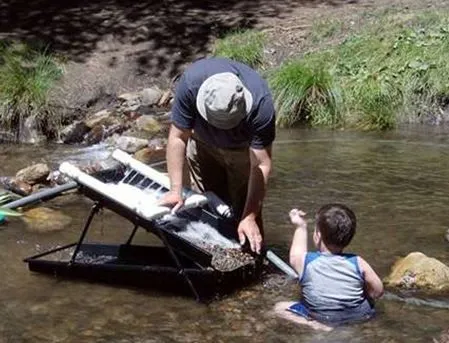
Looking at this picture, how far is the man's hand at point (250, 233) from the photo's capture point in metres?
4.96

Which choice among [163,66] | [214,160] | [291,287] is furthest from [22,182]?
[163,66]

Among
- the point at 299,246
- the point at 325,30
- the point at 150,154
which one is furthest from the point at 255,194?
the point at 325,30

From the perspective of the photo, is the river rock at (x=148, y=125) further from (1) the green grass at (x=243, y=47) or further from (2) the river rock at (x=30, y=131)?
(1) the green grass at (x=243, y=47)

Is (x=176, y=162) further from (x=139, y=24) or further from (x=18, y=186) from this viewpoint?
(x=139, y=24)

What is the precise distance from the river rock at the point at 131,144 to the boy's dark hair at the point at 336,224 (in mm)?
4470

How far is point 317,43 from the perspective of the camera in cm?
1127

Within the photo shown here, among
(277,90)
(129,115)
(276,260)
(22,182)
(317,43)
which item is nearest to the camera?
(276,260)

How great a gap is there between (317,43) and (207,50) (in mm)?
1487

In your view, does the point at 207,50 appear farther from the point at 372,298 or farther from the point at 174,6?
the point at 372,298

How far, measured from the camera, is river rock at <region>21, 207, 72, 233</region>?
21.0 ft

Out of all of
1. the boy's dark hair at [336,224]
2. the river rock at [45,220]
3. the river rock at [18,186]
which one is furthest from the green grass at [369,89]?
the boy's dark hair at [336,224]

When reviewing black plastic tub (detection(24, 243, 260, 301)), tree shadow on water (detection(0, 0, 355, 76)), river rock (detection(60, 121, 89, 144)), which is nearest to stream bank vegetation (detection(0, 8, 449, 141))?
river rock (detection(60, 121, 89, 144))

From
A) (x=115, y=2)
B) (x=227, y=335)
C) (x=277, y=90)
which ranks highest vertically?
(x=115, y=2)

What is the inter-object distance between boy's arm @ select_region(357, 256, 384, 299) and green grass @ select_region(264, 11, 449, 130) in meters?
4.80
